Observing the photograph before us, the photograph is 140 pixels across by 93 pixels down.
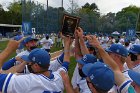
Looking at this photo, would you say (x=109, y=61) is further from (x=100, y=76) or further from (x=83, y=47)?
(x=83, y=47)

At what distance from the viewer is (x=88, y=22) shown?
42562mm

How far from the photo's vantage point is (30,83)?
178 inches

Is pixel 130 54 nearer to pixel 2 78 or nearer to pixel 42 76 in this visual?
pixel 42 76

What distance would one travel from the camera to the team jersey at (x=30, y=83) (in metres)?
4.37

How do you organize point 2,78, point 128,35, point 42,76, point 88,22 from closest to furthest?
1. point 2,78
2. point 42,76
3. point 128,35
4. point 88,22

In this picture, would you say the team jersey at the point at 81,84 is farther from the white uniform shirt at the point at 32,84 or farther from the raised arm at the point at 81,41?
the white uniform shirt at the point at 32,84

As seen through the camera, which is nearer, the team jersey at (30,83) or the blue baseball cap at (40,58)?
the team jersey at (30,83)

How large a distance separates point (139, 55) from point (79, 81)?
1313 millimetres

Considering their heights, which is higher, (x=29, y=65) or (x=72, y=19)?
(x=72, y=19)

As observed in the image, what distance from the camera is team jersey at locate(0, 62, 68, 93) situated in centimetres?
437

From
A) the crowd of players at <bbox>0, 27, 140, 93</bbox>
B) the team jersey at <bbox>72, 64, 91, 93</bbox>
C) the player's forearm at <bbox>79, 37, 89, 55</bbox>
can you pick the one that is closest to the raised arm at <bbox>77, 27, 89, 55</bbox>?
the player's forearm at <bbox>79, 37, 89, 55</bbox>

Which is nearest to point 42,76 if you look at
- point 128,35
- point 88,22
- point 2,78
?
point 2,78

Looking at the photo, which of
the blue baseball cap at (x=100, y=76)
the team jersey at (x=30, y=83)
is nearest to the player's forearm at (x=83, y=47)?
the team jersey at (x=30, y=83)

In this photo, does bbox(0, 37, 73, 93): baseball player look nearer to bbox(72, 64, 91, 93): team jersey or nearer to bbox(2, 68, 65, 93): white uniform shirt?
bbox(2, 68, 65, 93): white uniform shirt
